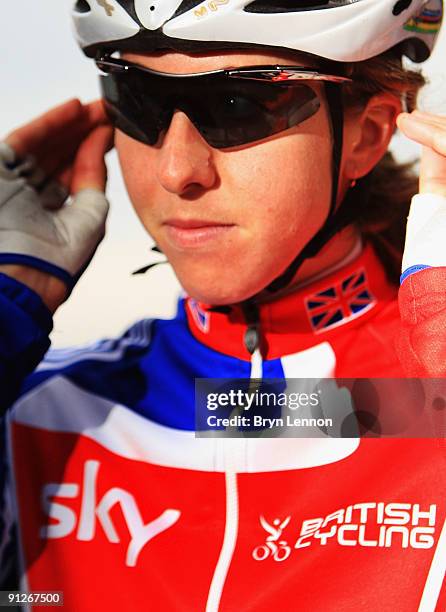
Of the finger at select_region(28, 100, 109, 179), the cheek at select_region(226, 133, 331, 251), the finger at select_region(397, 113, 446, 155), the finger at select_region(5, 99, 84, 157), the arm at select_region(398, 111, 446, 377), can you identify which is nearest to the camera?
the arm at select_region(398, 111, 446, 377)

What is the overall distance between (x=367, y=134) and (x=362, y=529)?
3.28 ft

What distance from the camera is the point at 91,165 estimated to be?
2541 millimetres

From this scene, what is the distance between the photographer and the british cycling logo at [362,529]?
178 cm

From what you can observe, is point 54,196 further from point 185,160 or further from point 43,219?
point 185,160

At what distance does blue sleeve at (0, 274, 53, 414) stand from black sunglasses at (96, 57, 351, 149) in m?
0.58

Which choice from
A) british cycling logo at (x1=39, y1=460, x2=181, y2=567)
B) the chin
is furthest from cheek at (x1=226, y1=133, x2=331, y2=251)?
british cycling logo at (x1=39, y1=460, x2=181, y2=567)

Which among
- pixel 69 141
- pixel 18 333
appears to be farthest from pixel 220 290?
pixel 69 141

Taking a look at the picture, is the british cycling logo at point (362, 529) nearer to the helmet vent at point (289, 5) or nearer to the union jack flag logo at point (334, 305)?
the union jack flag logo at point (334, 305)

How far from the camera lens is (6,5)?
3363 mm

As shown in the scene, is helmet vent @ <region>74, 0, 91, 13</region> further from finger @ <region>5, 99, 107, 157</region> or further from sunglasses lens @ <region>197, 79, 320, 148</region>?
sunglasses lens @ <region>197, 79, 320, 148</region>

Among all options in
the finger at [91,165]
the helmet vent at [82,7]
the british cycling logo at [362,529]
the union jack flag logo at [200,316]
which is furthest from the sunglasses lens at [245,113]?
the british cycling logo at [362,529]

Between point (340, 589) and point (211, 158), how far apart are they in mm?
1005

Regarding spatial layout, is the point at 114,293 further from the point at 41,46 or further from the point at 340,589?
the point at 340,589

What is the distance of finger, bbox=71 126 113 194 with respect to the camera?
8.30 ft
